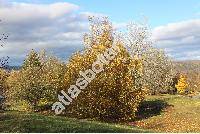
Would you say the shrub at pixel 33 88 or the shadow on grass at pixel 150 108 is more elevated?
the shrub at pixel 33 88

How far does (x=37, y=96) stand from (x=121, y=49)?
23.0 meters

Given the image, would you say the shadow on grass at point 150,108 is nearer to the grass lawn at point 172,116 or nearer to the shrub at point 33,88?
the grass lawn at point 172,116

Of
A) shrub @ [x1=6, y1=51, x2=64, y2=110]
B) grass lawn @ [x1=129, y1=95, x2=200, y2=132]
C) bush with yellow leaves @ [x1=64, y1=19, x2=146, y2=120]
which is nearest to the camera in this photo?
grass lawn @ [x1=129, y1=95, x2=200, y2=132]

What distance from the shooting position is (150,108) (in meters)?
67.4

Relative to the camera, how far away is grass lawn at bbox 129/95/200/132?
173 feet

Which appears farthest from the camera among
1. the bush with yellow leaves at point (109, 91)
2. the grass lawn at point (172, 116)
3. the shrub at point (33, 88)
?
the shrub at point (33, 88)

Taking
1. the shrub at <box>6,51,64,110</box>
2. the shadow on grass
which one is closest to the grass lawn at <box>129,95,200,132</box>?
the shadow on grass

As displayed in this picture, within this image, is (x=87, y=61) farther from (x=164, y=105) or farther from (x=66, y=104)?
(x=164, y=105)

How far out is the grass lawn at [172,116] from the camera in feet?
173

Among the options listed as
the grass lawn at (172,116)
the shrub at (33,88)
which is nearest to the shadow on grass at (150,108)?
the grass lawn at (172,116)

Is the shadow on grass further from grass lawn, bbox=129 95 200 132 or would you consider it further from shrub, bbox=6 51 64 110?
shrub, bbox=6 51 64 110

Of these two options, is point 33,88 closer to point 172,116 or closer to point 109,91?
point 109,91

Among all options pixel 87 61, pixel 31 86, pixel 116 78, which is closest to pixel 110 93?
pixel 116 78

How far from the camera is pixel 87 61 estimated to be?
63062 mm
